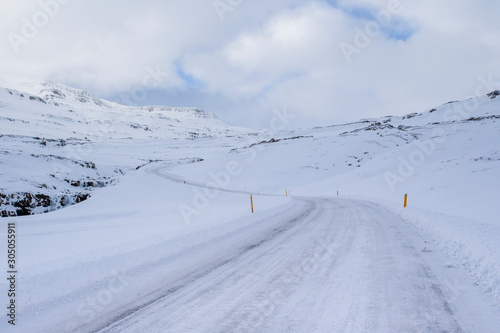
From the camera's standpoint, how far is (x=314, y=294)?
441cm

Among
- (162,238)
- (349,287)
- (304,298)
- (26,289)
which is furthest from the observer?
(162,238)

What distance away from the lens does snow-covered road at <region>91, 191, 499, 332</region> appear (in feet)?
11.7

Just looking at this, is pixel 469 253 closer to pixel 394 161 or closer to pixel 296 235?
pixel 296 235

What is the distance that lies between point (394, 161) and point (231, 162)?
34.2 meters

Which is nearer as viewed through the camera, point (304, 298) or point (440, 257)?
point (304, 298)

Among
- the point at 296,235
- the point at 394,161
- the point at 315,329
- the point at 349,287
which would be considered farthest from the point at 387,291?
the point at 394,161

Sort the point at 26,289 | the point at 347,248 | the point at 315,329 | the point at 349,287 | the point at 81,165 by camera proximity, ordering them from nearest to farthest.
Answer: the point at 315,329, the point at 349,287, the point at 26,289, the point at 347,248, the point at 81,165

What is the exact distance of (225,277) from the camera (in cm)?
549

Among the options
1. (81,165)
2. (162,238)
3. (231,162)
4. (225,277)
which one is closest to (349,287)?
(225,277)

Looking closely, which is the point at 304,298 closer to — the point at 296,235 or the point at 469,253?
the point at 469,253

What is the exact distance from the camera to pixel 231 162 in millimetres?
65938

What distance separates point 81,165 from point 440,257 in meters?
44.1

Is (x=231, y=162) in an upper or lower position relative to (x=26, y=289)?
upper

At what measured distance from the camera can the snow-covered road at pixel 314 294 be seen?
3.57 meters
